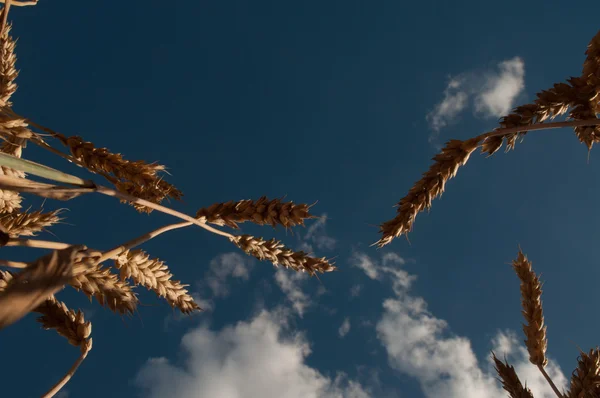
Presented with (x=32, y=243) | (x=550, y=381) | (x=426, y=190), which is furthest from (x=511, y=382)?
(x=32, y=243)

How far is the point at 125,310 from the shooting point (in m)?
2.03

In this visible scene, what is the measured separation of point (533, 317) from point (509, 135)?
7.44ft

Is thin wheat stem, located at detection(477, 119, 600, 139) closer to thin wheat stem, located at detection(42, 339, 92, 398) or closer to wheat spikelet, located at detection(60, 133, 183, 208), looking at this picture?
wheat spikelet, located at detection(60, 133, 183, 208)

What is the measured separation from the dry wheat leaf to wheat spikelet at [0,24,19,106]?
8.08 feet

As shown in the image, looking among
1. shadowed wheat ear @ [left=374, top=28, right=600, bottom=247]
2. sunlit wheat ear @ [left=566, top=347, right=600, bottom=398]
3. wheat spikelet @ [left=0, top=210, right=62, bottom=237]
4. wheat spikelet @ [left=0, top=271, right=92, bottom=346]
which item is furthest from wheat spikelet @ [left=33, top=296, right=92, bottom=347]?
sunlit wheat ear @ [left=566, top=347, right=600, bottom=398]

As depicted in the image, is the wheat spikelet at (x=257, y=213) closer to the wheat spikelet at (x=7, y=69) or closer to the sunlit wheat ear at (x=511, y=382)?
the wheat spikelet at (x=7, y=69)

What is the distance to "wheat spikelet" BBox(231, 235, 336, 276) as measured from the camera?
7.93ft

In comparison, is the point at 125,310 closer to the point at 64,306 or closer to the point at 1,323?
the point at 64,306

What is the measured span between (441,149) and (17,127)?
2.31 meters

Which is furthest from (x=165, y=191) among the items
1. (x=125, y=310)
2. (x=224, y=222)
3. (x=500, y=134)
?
(x=500, y=134)

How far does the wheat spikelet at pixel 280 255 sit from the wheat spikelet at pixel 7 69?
2121 mm

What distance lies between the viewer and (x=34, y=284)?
0.98 meters

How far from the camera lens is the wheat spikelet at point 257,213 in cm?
215

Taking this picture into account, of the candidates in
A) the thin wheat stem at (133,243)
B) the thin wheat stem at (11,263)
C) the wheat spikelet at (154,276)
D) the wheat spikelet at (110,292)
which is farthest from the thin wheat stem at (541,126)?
the thin wheat stem at (11,263)
